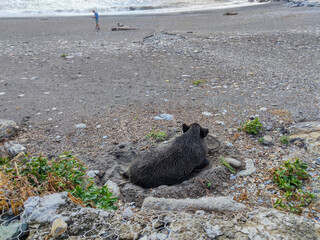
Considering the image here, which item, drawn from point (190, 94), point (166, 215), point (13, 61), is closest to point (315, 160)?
point (166, 215)

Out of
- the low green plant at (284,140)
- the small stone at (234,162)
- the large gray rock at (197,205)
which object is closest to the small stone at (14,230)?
the large gray rock at (197,205)

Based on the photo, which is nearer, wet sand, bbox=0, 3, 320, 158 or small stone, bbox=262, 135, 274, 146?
small stone, bbox=262, 135, 274, 146

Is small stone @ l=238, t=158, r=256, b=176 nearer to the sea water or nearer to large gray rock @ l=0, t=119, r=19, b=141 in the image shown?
large gray rock @ l=0, t=119, r=19, b=141

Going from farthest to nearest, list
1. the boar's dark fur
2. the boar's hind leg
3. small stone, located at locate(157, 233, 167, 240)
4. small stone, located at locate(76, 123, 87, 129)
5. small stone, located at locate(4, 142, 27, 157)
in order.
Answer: small stone, located at locate(76, 123, 87, 129) < the boar's hind leg < small stone, located at locate(4, 142, 27, 157) < the boar's dark fur < small stone, located at locate(157, 233, 167, 240)

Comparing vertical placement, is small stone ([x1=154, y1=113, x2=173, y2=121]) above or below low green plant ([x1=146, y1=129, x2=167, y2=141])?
above

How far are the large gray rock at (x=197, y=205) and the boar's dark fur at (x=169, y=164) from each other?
2.53 feet

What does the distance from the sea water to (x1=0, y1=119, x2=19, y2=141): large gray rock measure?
19.4 m

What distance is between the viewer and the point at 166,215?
7.25 ft

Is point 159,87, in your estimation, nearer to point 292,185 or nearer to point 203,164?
point 203,164

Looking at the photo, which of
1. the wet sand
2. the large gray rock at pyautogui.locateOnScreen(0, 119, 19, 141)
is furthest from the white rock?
the large gray rock at pyautogui.locateOnScreen(0, 119, 19, 141)

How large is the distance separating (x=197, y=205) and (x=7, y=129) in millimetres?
3872

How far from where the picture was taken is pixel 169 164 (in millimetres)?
3869

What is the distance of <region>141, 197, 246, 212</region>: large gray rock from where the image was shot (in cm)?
276

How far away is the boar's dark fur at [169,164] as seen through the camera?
149 inches
